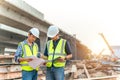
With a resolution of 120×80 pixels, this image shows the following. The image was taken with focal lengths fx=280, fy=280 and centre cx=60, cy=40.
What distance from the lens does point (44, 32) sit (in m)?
24.7

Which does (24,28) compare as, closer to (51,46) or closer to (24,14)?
(24,14)

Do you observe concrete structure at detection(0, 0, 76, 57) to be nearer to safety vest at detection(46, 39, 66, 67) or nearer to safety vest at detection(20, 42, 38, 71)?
safety vest at detection(20, 42, 38, 71)

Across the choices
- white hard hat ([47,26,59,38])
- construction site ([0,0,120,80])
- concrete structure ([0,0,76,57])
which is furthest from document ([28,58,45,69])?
concrete structure ([0,0,76,57])

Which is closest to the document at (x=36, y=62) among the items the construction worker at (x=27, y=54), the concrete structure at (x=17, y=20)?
the construction worker at (x=27, y=54)

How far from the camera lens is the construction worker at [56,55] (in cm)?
658

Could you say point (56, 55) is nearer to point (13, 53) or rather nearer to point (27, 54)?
point (27, 54)

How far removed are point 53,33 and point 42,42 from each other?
17.6 m

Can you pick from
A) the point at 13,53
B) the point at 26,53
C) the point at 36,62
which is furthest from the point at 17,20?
the point at 36,62

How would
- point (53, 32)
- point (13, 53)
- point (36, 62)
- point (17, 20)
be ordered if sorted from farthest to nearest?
point (17, 20)
point (13, 53)
point (53, 32)
point (36, 62)

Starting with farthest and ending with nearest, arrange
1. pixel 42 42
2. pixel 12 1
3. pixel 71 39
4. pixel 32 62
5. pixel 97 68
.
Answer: pixel 71 39 < pixel 42 42 < pixel 97 68 < pixel 12 1 < pixel 32 62

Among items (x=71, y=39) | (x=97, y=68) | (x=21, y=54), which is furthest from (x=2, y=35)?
(x=21, y=54)

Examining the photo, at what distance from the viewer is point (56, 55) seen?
21.6 feet

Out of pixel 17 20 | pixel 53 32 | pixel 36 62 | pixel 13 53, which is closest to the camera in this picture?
pixel 36 62

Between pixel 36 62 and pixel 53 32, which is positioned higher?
pixel 53 32
